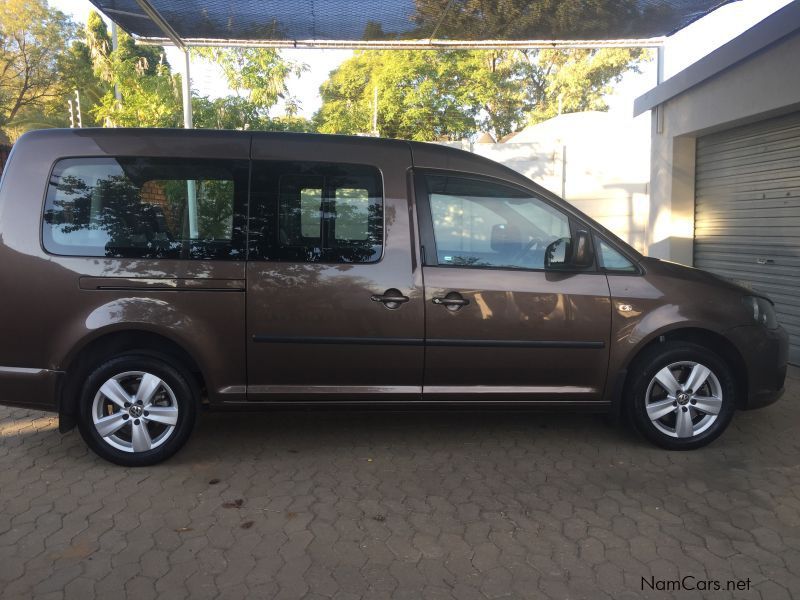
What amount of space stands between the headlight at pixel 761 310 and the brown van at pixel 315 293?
7 cm

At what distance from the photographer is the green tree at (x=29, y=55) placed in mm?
30120

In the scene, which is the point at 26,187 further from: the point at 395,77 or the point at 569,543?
the point at 395,77

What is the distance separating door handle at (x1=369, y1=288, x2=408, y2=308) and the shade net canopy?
13.9 feet

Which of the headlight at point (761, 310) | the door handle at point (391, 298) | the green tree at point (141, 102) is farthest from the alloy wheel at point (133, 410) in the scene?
the green tree at point (141, 102)

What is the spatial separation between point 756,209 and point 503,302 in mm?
4459

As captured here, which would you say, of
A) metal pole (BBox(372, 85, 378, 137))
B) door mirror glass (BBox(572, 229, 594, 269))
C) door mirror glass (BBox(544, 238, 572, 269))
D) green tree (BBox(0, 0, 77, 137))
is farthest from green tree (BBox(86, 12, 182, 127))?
green tree (BBox(0, 0, 77, 137))

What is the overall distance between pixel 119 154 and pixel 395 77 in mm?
25177

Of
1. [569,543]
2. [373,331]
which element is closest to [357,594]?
[569,543]

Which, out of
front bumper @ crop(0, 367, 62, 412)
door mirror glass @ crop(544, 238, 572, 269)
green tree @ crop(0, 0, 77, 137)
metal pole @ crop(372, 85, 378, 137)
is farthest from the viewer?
green tree @ crop(0, 0, 77, 137)

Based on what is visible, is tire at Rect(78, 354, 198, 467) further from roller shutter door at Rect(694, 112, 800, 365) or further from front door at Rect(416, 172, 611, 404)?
roller shutter door at Rect(694, 112, 800, 365)

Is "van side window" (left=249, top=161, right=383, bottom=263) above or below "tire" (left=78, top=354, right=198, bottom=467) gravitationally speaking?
above

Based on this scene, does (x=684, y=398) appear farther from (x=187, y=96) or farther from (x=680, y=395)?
(x=187, y=96)

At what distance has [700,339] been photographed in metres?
4.10

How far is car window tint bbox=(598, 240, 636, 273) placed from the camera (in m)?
3.93
